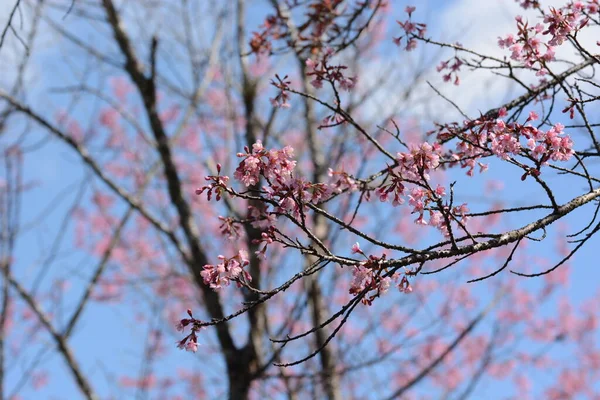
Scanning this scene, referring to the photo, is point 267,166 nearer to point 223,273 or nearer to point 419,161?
point 223,273

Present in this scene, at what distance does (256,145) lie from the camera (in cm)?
258

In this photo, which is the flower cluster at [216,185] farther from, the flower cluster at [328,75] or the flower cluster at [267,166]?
the flower cluster at [328,75]

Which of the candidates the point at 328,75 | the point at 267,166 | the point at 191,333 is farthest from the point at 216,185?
the point at 328,75

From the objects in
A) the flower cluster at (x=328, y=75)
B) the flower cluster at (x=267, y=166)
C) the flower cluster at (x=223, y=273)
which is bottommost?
the flower cluster at (x=223, y=273)

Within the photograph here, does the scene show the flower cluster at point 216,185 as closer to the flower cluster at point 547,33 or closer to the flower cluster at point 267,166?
the flower cluster at point 267,166

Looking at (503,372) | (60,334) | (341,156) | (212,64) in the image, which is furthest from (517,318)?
(60,334)

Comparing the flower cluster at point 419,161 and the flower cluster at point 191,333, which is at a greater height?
the flower cluster at point 419,161

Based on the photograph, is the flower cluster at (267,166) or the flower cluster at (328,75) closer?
the flower cluster at (267,166)

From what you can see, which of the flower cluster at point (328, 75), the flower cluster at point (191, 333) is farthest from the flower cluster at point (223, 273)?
the flower cluster at point (328, 75)

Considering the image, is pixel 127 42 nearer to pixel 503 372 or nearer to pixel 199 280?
pixel 199 280

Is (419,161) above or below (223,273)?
above

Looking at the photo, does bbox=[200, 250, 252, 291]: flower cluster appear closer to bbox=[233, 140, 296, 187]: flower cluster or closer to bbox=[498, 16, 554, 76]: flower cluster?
bbox=[233, 140, 296, 187]: flower cluster

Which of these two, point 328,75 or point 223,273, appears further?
point 328,75

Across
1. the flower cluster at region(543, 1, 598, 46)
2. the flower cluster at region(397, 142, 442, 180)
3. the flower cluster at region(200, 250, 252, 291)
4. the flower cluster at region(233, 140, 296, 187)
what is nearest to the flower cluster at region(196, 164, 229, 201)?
the flower cluster at region(233, 140, 296, 187)
